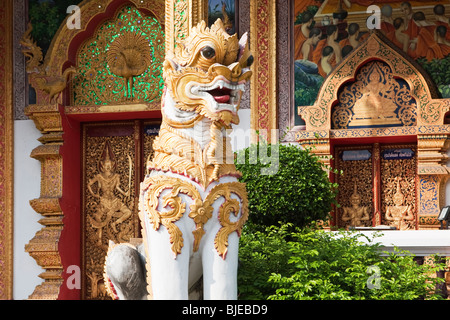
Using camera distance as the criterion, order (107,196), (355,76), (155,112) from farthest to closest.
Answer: (107,196), (155,112), (355,76)

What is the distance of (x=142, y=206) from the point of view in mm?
3016

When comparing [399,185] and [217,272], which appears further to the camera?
[399,185]

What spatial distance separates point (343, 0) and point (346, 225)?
93.8 inches

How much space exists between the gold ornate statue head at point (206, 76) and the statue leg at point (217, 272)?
0.52 meters

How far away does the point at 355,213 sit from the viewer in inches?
276

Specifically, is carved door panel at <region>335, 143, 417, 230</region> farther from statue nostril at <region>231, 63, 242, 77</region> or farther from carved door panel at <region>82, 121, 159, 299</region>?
statue nostril at <region>231, 63, 242, 77</region>

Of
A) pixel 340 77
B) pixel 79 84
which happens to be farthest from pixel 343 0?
pixel 79 84

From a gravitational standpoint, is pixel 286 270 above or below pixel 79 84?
below

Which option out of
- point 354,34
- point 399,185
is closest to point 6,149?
point 354,34

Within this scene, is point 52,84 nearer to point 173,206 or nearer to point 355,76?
point 355,76

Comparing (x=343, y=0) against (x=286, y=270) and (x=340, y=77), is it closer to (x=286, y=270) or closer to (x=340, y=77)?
(x=340, y=77)

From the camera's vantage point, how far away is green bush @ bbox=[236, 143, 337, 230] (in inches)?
180

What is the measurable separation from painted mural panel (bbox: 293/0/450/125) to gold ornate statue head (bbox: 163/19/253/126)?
13.1 feet

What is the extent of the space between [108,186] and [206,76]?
5008 mm
